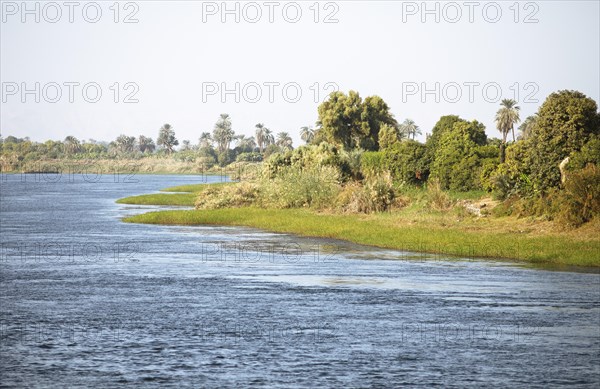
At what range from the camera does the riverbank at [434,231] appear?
122 ft

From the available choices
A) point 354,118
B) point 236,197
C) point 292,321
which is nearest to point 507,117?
point 354,118

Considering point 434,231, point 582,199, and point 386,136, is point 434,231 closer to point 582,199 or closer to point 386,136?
point 582,199

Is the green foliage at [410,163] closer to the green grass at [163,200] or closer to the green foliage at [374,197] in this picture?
the green foliage at [374,197]

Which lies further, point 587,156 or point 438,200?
point 438,200

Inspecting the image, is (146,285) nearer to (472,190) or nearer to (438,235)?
(438,235)

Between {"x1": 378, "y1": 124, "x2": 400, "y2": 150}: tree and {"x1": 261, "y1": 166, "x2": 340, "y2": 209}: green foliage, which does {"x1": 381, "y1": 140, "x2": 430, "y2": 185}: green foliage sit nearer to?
{"x1": 261, "y1": 166, "x2": 340, "y2": 209}: green foliage

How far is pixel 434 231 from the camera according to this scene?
1784 inches

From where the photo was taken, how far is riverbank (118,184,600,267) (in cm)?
3728

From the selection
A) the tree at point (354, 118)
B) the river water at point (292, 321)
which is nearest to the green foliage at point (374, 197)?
the river water at point (292, 321)

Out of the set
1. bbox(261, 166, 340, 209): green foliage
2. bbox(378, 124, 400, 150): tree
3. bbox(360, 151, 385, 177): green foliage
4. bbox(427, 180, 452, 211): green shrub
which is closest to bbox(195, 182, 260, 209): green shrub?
bbox(261, 166, 340, 209): green foliage

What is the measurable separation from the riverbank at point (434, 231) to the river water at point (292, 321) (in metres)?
1.96

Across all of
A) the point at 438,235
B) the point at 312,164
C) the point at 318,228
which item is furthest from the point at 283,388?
the point at 312,164

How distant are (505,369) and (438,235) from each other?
2538 centimetres

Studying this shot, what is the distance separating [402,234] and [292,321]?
22.6 metres
